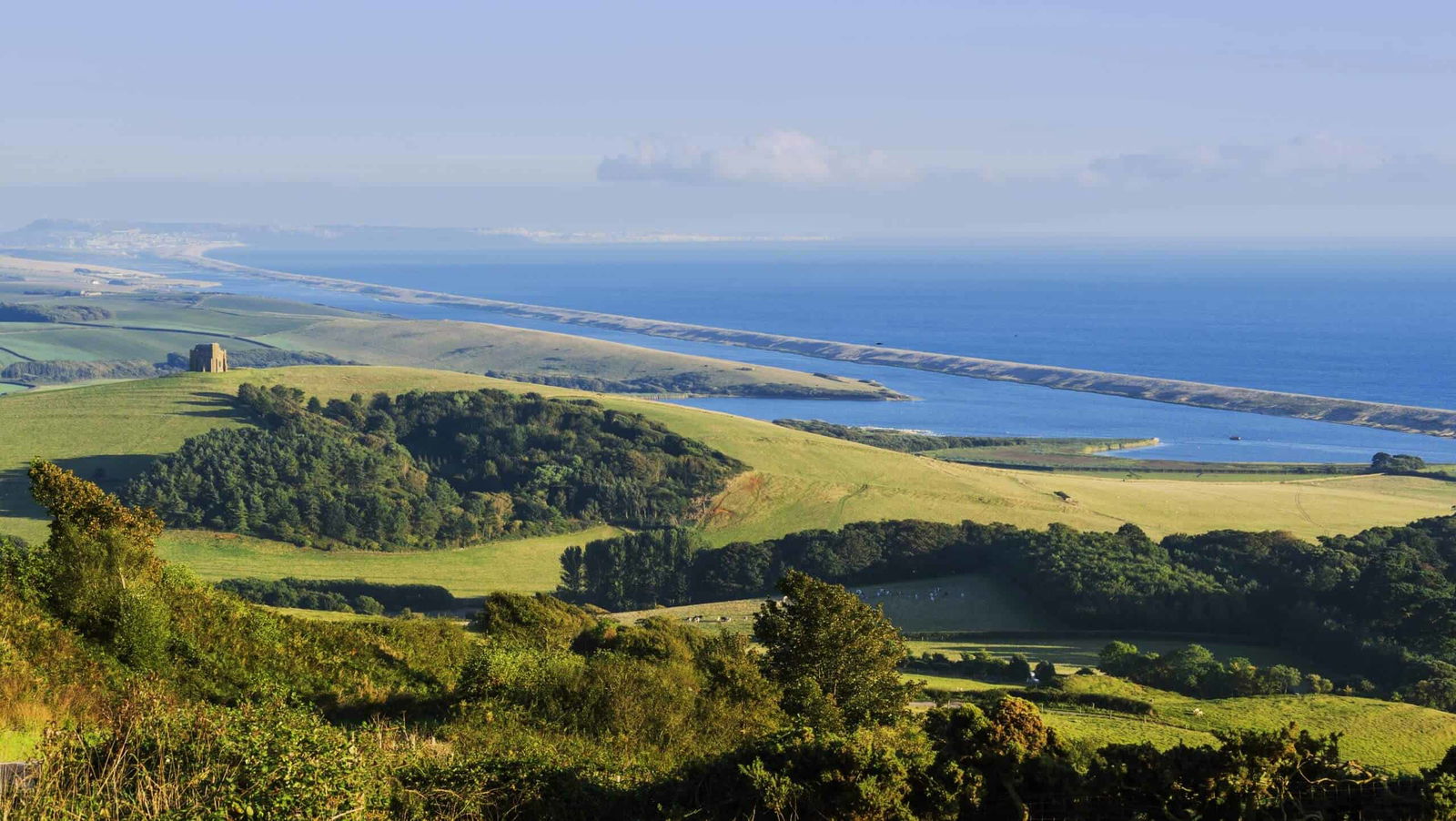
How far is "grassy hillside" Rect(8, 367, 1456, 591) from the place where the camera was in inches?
2650

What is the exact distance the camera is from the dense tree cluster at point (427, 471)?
217 feet

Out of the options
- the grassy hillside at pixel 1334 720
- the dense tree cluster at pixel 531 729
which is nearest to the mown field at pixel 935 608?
the grassy hillside at pixel 1334 720

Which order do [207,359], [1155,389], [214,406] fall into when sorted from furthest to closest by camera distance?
[1155,389], [207,359], [214,406]

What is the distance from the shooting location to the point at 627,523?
7100cm

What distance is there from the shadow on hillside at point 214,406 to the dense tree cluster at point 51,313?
109 meters

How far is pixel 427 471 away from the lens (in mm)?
76688

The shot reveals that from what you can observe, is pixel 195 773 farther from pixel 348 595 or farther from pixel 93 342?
pixel 93 342

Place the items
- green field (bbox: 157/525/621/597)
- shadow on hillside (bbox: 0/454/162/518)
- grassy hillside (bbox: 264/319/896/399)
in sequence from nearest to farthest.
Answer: green field (bbox: 157/525/621/597)
shadow on hillside (bbox: 0/454/162/518)
grassy hillside (bbox: 264/319/896/399)

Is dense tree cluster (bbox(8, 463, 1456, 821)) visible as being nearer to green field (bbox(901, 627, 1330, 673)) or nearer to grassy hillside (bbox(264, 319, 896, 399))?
green field (bbox(901, 627, 1330, 673))

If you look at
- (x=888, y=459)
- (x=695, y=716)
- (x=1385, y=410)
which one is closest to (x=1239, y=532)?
(x=888, y=459)

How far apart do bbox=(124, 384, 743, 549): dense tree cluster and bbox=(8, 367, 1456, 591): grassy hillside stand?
263cm

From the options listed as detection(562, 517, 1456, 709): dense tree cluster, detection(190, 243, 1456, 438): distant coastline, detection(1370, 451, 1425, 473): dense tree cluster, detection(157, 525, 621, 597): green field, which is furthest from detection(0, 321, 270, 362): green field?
detection(1370, 451, 1425, 473): dense tree cluster

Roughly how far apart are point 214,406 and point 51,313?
117377 mm

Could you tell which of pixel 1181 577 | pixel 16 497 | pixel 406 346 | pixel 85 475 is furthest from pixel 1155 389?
pixel 16 497
